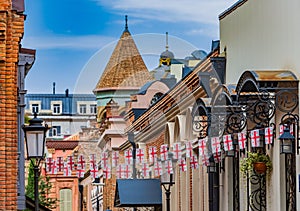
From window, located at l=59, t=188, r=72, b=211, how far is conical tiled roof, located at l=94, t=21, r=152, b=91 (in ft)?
136

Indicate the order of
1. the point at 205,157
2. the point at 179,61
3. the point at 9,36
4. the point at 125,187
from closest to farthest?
the point at 9,36
the point at 205,157
the point at 125,187
the point at 179,61

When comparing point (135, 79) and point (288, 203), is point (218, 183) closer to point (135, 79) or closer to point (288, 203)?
point (288, 203)

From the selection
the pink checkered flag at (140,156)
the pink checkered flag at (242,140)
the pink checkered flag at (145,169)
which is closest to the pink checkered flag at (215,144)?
the pink checkered flag at (242,140)

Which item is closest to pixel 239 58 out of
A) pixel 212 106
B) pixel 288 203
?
pixel 212 106

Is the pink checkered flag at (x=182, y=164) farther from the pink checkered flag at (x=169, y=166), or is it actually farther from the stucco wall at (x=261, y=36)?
the stucco wall at (x=261, y=36)

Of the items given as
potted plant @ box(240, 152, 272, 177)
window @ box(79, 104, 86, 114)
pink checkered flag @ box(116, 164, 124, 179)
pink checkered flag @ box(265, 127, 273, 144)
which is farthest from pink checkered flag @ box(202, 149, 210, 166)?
pink checkered flag @ box(116, 164, 124, 179)

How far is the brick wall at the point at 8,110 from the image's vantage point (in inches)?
675

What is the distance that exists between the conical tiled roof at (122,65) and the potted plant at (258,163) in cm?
690

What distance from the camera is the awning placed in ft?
109

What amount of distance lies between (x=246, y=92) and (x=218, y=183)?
6.06 metres

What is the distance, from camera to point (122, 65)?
30.0 metres

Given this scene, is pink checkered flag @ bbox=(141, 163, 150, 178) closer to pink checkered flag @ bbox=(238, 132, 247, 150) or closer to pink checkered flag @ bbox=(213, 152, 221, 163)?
pink checkered flag @ bbox=(213, 152, 221, 163)

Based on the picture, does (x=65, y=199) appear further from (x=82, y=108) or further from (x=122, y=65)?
(x=82, y=108)

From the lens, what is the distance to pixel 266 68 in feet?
66.1
